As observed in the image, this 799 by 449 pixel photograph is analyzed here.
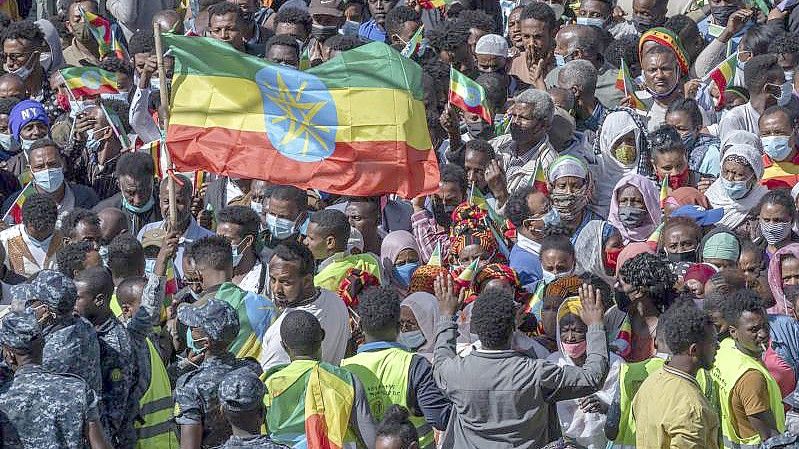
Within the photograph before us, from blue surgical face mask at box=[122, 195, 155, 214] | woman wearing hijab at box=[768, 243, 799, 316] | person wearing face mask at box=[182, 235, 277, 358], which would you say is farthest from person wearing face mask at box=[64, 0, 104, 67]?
woman wearing hijab at box=[768, 243, 799, 316]

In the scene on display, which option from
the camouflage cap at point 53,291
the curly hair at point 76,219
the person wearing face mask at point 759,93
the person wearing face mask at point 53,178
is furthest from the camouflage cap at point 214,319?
the person wearing face mask at point 759,93

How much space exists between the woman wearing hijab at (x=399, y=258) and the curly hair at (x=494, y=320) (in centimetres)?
276

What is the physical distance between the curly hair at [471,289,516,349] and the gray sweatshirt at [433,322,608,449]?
0.06 metres

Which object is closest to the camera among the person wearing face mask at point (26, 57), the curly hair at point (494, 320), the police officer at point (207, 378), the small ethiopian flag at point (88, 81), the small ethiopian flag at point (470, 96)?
the police officer at point (207, 378)

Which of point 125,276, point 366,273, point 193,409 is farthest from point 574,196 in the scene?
point 193,409

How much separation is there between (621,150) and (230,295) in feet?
13.0

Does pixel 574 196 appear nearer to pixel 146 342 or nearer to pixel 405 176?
pixel 405 176

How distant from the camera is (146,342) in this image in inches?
395

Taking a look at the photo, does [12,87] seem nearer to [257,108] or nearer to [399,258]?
[257,108]

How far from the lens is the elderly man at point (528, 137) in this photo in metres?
13.8

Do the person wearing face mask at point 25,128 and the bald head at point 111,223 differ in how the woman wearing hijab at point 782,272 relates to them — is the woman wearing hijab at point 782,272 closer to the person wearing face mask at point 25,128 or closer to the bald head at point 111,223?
the bald head at point 111,223

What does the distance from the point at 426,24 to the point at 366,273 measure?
5.90 m

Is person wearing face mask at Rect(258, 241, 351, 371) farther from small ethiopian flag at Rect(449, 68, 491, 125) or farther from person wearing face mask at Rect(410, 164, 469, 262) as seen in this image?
small ethiopian flag at Rect(449, 68, 491, 125)

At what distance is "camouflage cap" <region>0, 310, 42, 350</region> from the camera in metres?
8.88
